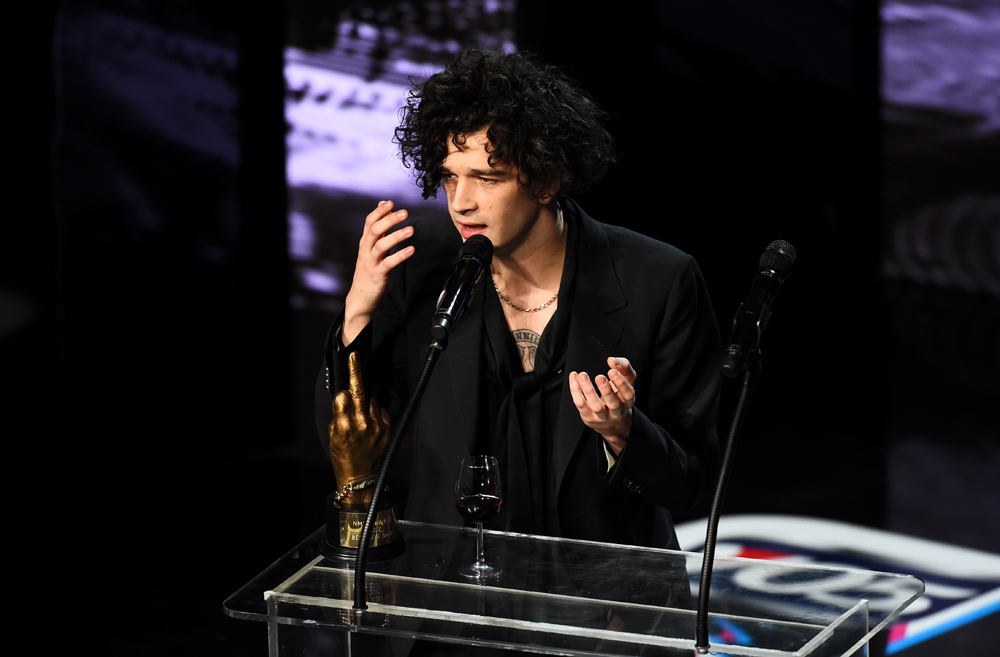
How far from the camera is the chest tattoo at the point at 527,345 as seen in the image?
8.24ft

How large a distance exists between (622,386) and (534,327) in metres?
0.61

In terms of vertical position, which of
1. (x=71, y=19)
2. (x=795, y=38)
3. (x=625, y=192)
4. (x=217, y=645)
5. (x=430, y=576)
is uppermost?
(x=795, y=38)

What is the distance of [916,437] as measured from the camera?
6172 mm

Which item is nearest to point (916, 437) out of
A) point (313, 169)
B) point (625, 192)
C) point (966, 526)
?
point (966, 526)

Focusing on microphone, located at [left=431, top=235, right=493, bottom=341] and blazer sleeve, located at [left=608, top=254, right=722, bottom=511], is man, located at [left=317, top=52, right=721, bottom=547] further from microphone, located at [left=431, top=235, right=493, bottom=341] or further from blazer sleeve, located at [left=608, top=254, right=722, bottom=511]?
microphone, located at [left=431, top=235, right=493, bottom=341]

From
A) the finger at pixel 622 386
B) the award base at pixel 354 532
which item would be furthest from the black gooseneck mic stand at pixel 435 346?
the finger at pixel 622 386

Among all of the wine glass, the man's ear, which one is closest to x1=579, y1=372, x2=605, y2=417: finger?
the wine glass

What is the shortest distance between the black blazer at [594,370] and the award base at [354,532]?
0.35 m

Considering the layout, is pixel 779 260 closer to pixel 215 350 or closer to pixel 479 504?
pixel 479 504

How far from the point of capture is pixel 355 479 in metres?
2.09

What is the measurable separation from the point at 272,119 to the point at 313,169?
35 cm

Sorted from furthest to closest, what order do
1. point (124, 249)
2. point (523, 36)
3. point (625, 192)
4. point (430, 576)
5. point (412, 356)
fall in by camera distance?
1. point (625, 192)
2. point (523, 36)
3. point (124, 249)
4. point (412, 356)
5. point (430, 576)

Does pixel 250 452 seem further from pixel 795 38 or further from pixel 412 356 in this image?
pixel 795 38

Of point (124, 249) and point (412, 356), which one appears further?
point (124, 249)
